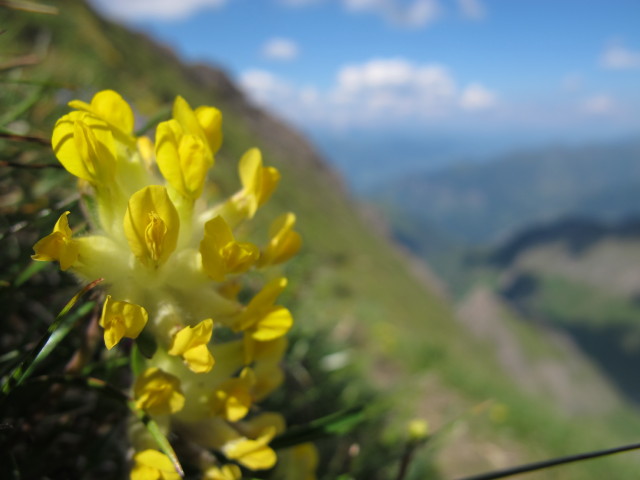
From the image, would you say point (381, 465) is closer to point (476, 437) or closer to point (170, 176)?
point (170, 176)

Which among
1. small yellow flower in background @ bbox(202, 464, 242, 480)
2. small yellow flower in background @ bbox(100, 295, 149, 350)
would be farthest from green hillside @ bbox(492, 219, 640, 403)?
small yellow flower in background @ bbox(100, 295, 149, 350)

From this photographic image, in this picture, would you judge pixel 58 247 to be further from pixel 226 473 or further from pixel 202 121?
pixel 226 473

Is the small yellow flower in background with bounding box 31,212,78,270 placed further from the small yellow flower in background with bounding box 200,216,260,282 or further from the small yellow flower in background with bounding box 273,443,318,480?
the small yellow flower in background with bounding box 273,443,318,480

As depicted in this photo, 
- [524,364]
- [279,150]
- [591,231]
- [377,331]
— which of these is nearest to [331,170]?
[279,150]

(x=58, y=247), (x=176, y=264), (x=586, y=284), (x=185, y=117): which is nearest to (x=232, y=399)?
(x=176, y=264)

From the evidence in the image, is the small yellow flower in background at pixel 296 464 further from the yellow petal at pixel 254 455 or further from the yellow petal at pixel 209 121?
the yellow petal at pixel 209 121

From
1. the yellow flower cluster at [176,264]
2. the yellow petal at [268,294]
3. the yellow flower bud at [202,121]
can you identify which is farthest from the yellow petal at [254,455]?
the yellow flower bud at [202,121]

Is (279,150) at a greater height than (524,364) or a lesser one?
greater
